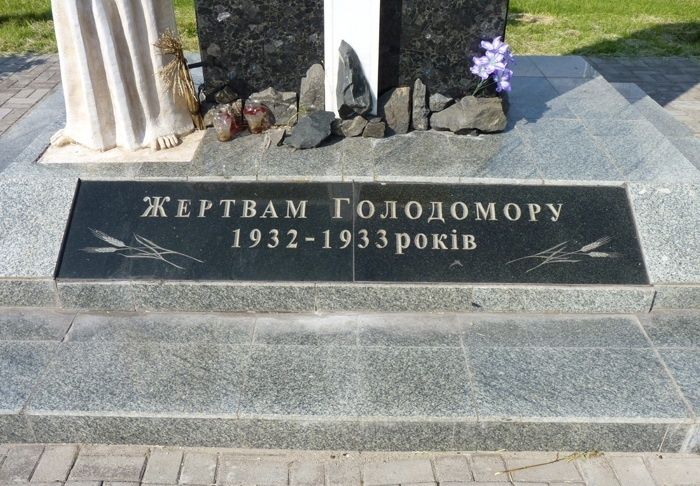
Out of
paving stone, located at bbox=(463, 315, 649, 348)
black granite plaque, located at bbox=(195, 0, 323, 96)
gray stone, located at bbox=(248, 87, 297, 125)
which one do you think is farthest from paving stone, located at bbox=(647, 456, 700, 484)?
black granite plaque, located at bbox=(195, 0, 323, 96)

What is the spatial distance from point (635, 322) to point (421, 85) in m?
2.04

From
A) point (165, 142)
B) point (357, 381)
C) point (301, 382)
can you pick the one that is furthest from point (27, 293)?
point (357, 381)

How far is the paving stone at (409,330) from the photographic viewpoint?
305 centimetres

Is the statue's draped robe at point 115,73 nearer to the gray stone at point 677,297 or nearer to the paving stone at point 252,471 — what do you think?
the paving stone at point 252,471

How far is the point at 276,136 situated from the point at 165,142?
27.9 inches

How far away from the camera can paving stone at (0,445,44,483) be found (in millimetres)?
2577

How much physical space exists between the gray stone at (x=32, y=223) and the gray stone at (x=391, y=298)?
1468 mm

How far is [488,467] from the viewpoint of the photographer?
264cm

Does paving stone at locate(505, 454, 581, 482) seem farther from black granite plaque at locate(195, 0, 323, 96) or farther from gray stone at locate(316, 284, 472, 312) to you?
black granite plaque at locate(195, 0, 323, 96)

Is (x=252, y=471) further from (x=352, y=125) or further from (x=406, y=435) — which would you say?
(x=352, y=125)

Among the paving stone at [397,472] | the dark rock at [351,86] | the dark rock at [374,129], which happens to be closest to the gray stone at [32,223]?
the dark rock at [351,86]

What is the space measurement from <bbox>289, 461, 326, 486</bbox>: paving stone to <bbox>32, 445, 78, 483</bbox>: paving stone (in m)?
0.94

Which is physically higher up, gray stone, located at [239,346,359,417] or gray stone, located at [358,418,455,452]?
gray stone, located at [239,346,359,417]

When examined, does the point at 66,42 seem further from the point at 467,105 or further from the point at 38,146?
the point at 467,105
